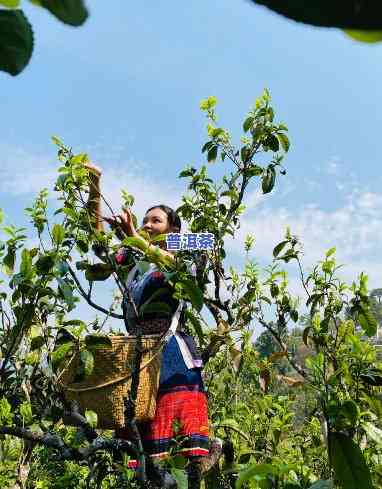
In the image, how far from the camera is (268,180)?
2.92 metres

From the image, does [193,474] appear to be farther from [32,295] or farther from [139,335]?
[32,295]

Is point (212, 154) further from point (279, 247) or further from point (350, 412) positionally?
point (350, 412)

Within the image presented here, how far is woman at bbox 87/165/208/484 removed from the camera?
7.04 feet

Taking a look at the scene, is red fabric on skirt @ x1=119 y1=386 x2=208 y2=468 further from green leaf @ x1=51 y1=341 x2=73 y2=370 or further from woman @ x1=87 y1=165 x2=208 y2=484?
green leaf @ x1=51 y1=341 x2=73 y2=370

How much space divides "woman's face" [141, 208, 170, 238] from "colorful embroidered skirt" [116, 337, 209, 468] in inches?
22.1

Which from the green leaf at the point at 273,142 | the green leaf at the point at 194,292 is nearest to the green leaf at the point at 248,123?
the green leaf at the point at 273,142

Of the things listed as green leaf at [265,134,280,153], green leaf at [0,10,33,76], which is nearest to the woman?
green leaf at [265,134,280,153]

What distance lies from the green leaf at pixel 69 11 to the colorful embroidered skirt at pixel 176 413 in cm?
197

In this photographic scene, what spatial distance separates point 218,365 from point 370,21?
3909mm

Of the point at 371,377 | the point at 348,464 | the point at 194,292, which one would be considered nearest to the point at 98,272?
the point at 194,292

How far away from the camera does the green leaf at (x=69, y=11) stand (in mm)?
289

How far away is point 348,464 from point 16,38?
3.07 feet

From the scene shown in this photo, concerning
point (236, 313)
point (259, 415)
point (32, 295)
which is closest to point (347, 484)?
point (32, 295)

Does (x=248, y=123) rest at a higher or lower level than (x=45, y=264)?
higher
